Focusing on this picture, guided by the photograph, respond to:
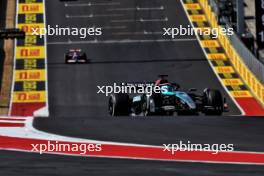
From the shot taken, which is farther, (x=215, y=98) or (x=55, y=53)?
(x=55, y=53)

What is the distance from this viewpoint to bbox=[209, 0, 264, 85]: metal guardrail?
38.2 m

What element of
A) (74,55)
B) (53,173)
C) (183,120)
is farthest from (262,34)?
(53,173)

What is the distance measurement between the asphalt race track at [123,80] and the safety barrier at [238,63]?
4.56 ft

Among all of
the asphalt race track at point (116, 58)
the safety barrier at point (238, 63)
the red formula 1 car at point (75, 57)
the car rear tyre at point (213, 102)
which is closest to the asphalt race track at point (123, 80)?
the asphalt race track at point (116, 58)

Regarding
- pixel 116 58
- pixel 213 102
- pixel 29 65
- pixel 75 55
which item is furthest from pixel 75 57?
pixel 213 102

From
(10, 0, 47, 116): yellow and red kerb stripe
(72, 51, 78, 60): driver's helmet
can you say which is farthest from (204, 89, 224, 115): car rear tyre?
(72, 51, 78, 60): driver's helmet

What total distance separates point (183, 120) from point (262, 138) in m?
5.92

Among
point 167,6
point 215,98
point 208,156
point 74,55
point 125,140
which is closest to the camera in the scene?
point 208,156

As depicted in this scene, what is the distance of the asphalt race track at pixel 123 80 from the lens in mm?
12500

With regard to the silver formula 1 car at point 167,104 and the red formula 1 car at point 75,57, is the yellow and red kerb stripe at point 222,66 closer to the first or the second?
the silver formula 1 car at point 167,104

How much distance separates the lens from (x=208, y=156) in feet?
46.4

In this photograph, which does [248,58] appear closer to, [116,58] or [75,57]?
[116,58]

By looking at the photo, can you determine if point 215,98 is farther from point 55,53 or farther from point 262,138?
point 55,53

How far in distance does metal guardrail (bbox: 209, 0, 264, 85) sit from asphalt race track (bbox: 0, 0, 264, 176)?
1.80m
